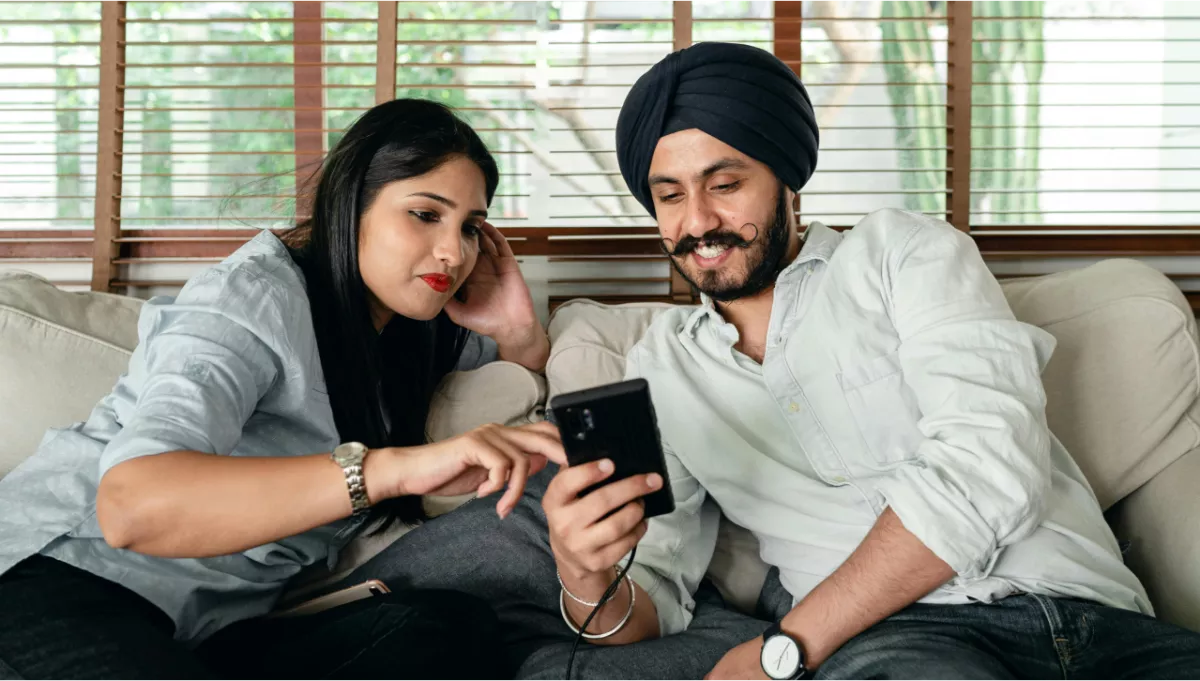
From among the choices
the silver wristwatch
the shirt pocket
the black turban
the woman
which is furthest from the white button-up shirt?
the silver wristwatch

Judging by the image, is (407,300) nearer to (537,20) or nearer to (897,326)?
(897,326)

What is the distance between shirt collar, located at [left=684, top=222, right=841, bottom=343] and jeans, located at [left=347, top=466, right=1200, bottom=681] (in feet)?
1.39

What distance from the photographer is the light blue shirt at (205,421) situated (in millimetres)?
1284

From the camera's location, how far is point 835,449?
152 cm

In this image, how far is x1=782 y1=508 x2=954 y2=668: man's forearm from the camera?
4.21 feet

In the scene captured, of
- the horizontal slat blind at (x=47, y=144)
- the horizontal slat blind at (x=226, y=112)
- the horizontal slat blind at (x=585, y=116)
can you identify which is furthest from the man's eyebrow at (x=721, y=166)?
the horizontal slat blind at (x=47, y=144)

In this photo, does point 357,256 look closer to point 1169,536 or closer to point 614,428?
point 614,428

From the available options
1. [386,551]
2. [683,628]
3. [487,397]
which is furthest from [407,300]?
[683,628]

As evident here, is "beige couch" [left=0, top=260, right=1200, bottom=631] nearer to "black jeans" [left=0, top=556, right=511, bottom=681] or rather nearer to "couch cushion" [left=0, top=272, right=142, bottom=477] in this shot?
"couch cushion" [left=0, top=272, right=142, bottom=477]

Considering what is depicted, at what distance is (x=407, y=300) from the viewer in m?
1.70

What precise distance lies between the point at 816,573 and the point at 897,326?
0.42 meters

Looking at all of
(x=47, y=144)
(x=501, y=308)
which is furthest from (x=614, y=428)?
→ (x=47, y=144)

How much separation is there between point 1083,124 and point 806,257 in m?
1.42

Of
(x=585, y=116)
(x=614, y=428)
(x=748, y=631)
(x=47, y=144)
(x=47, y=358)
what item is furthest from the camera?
(x=47, y=144)
